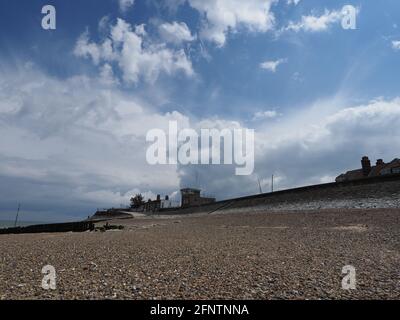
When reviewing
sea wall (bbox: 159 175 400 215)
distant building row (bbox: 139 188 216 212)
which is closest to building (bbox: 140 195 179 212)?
distant building row (bbox: 139 188 216 212)

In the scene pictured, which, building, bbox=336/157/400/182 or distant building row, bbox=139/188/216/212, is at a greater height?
building, bbox=336/157/400/182

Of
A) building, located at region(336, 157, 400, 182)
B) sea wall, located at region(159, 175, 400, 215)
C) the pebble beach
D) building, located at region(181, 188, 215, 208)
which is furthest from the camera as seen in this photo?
building, located at region(181, 188, 215, 208)

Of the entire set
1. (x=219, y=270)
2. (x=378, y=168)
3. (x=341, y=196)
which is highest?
(x=378, y=168)

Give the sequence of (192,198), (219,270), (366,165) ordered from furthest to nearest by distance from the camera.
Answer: (192,198) < (366,165) < (219,270)

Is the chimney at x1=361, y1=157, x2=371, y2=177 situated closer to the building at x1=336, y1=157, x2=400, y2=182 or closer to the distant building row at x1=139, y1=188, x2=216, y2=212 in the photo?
the building at x1=336, y1=157, x2=400, y2=182

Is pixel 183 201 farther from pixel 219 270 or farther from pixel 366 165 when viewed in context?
pixel 219 270

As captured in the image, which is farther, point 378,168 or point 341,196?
point 378,168

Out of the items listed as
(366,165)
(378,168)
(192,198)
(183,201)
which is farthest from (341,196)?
(183,201)

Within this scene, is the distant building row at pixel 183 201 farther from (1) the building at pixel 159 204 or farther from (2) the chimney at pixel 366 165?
(2) the chimney at pixel 366 165

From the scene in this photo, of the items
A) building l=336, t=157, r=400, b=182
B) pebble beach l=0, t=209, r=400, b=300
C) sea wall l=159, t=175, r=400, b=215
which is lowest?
pebble beach l=0, t=209, r=400, b=300

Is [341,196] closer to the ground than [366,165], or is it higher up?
closer to the ground

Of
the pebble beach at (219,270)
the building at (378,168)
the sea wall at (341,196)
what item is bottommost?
the pebble beach at (219,270)

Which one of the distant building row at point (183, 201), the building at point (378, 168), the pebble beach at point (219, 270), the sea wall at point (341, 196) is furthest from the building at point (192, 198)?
the pebble beach at point (219, 270)
